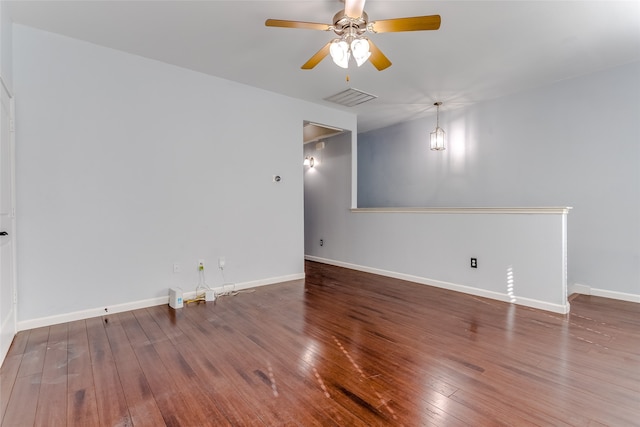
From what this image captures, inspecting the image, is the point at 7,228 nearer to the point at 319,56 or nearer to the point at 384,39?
the point at 319,56

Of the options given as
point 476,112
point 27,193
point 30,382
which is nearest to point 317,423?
point 30,382

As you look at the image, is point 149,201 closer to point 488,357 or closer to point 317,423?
point 317,423

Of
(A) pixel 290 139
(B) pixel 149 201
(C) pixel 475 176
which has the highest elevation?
(A) pixel 290 139

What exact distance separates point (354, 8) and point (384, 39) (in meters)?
1.02

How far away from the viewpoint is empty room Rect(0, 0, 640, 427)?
185 cm

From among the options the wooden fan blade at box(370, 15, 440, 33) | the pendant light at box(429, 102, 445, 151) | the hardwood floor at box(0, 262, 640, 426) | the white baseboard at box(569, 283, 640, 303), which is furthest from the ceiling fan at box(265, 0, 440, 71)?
the white baseboard at box(569, 283, 640, 303)

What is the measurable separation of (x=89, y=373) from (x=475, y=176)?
16.8 ft

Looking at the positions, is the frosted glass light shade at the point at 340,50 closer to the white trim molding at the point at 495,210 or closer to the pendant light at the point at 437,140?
the white trim molding at the point at 495,210

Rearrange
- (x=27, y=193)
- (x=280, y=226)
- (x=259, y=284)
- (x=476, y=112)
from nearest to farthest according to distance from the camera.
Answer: (x=27, y=193) < (x=259, y=284) < (x=280, y=226) < (x=476, y=112)

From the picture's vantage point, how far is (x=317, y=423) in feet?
5.00

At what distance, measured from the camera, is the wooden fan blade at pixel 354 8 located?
6.61 ft

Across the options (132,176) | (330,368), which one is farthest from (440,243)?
(132,176)

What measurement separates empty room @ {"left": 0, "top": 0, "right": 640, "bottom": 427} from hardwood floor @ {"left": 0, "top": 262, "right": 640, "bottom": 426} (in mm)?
18

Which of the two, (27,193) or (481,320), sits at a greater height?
(27,193)
